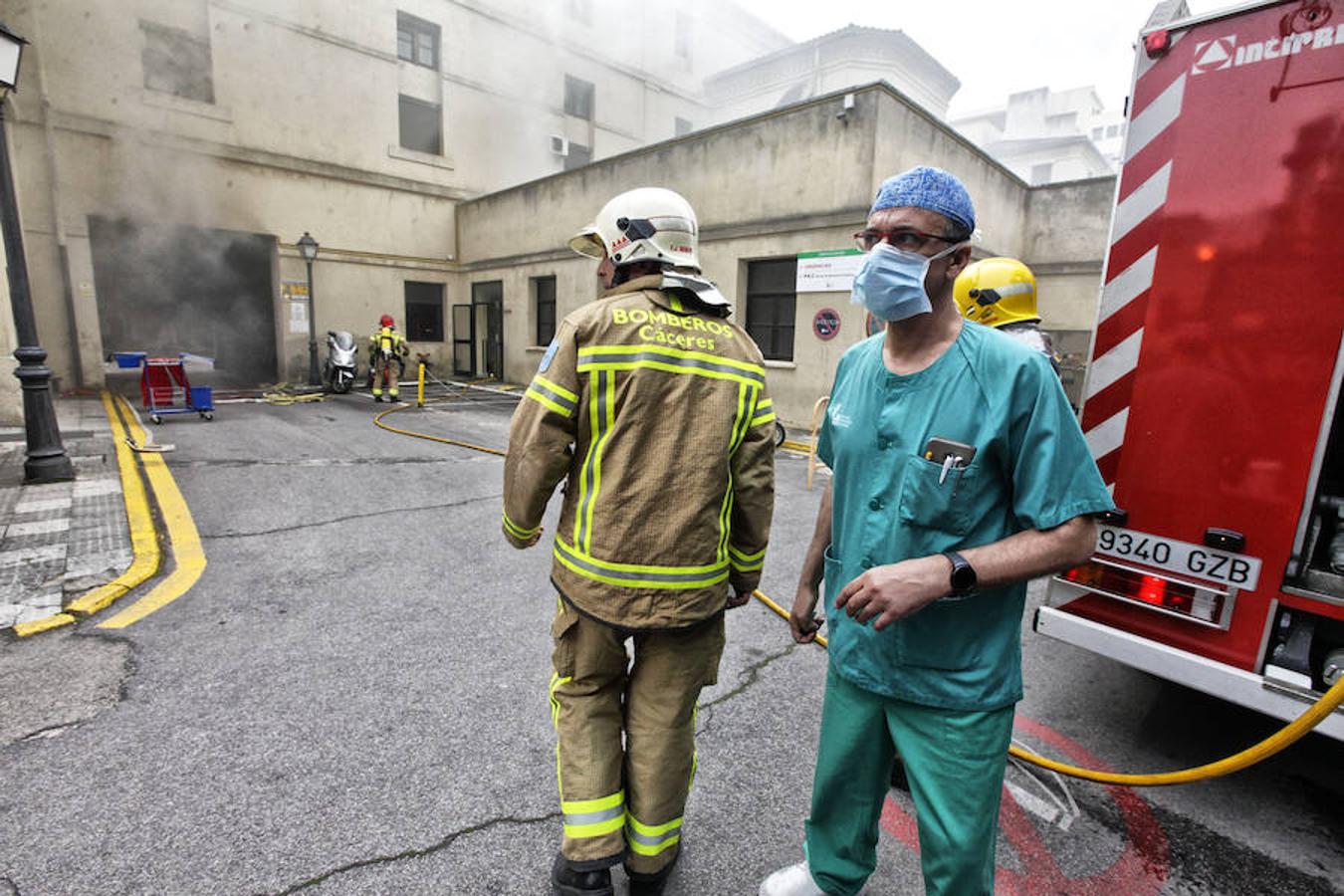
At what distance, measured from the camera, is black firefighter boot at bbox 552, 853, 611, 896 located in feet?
5.61

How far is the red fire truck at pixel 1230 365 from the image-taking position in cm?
204

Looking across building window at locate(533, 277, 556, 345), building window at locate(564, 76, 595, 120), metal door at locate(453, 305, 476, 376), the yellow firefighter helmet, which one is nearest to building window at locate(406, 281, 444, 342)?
metal door at locate(453, 305, 476, 376)

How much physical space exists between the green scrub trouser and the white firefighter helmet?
122cm

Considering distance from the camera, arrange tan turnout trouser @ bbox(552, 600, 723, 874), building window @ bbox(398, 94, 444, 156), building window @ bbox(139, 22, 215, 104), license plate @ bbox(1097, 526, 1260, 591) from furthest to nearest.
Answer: building window @ bbox(398, 94, 444, 156), building window @ bbox(139, 22, 215, 104), license plate @ bbox(1097, 526, 1260, 591), tan turnout trouser @ bbox(552, 600, 723, 874)

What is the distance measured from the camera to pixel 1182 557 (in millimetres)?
2357

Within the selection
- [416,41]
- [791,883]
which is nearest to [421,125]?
[416,41]

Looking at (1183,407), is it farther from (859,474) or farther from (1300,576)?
(859,474)

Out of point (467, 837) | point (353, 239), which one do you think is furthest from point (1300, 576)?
point (353, 239)

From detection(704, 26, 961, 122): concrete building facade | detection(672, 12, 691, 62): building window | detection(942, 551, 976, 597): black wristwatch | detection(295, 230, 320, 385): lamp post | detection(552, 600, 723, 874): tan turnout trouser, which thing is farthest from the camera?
detection(704, 26, 961, 122): concrete building facade

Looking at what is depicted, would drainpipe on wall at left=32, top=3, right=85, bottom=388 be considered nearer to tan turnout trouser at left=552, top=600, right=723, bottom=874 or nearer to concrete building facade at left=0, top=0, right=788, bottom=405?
concrete building facade at left=0, top=0, right=788, bottom=405

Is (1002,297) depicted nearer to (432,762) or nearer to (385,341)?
(432,762)

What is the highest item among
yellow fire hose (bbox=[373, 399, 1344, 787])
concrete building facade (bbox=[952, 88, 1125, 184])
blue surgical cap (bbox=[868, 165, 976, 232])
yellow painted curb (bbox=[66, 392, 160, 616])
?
concrete building facade (bbox=[952, 88, 1125, 184])

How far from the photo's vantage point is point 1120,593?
2529 mm

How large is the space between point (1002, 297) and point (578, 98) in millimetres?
22540
